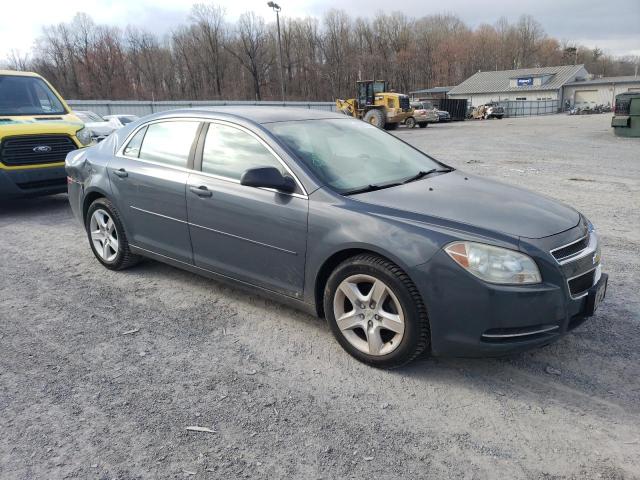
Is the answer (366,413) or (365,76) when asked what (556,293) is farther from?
(365,76)

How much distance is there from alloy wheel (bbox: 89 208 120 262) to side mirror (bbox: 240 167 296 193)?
2.08 m

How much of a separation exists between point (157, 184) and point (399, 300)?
2406 millimetres

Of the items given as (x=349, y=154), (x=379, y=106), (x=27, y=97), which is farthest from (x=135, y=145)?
(x=379, y=106)

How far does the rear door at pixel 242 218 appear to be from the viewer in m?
3.45

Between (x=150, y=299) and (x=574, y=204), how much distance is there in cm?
637

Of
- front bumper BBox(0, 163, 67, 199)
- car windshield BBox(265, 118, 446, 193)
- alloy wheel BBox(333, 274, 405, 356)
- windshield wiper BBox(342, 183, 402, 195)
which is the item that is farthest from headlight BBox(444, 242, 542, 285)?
front bumper BBox(0, 163, 67, 199)

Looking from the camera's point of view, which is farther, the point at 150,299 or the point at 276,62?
the point at 276,62

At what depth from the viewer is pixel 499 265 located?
2.78m

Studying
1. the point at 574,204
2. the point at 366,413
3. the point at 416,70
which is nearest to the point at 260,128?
the point at 366,413

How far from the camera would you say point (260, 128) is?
3805mm

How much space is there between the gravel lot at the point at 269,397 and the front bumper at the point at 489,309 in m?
0.33

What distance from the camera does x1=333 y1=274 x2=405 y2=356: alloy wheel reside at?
3051 mm

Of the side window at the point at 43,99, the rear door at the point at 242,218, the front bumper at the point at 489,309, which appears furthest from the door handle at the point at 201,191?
the side window at the point at 43,99

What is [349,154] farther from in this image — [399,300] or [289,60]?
[289,60]
